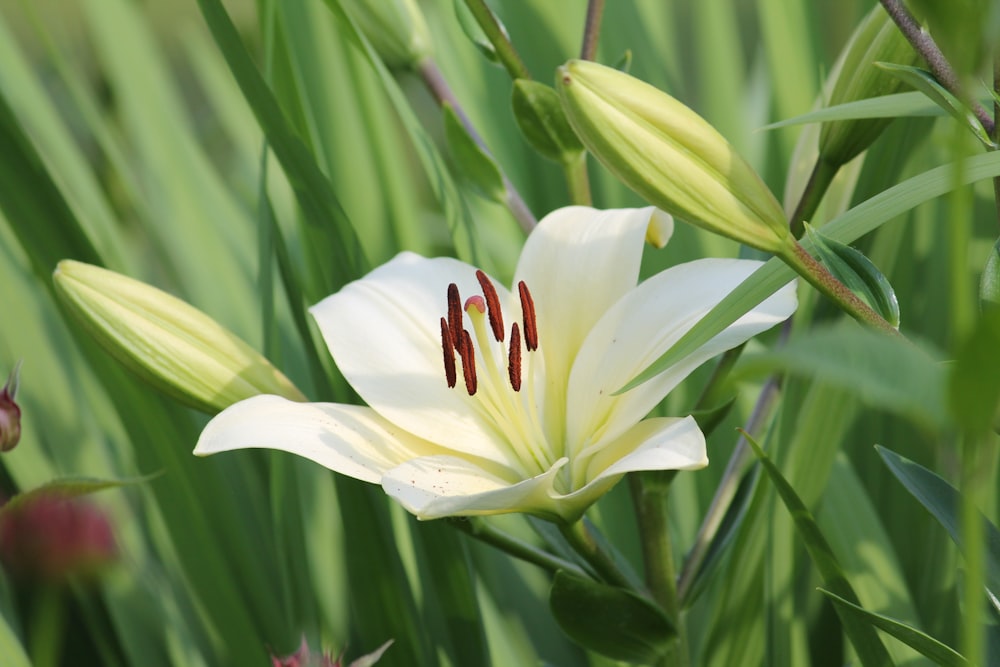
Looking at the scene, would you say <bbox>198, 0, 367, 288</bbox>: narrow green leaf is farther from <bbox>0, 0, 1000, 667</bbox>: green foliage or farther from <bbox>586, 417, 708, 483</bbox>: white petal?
<bbox>586, 417, 708, 483</bbox>: white petal

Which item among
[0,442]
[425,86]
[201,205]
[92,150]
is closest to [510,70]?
[425,86]

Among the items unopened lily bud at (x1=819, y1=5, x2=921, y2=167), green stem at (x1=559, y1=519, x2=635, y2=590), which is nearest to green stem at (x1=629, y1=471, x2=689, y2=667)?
green stem at (x1=559, y1=519, x2=635, y2=590)

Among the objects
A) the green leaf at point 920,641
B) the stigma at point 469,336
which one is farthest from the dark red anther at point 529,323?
the green leaf at point 920,641

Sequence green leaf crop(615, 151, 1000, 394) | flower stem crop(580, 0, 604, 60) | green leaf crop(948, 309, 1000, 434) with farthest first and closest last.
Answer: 1. flower stem crop(580, 0, 604, 60)
2. green leaf crop(615, 151, 1000, 394)
3. green leaf crop(948, 309, 1000, 434)

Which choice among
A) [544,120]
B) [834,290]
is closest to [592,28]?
[544,120]

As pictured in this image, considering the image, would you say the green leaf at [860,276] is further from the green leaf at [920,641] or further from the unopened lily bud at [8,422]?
the unopened lily bud at [8,422]

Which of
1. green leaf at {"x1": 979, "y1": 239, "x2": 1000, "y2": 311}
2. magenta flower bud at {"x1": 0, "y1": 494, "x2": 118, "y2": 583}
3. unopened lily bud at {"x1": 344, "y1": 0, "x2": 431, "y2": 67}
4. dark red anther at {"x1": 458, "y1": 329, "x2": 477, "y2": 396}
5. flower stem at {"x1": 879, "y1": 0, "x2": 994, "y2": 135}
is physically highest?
unopened lily bud at {"x1": 344, "y1": 0, "x2": 431, "y2": 67}
